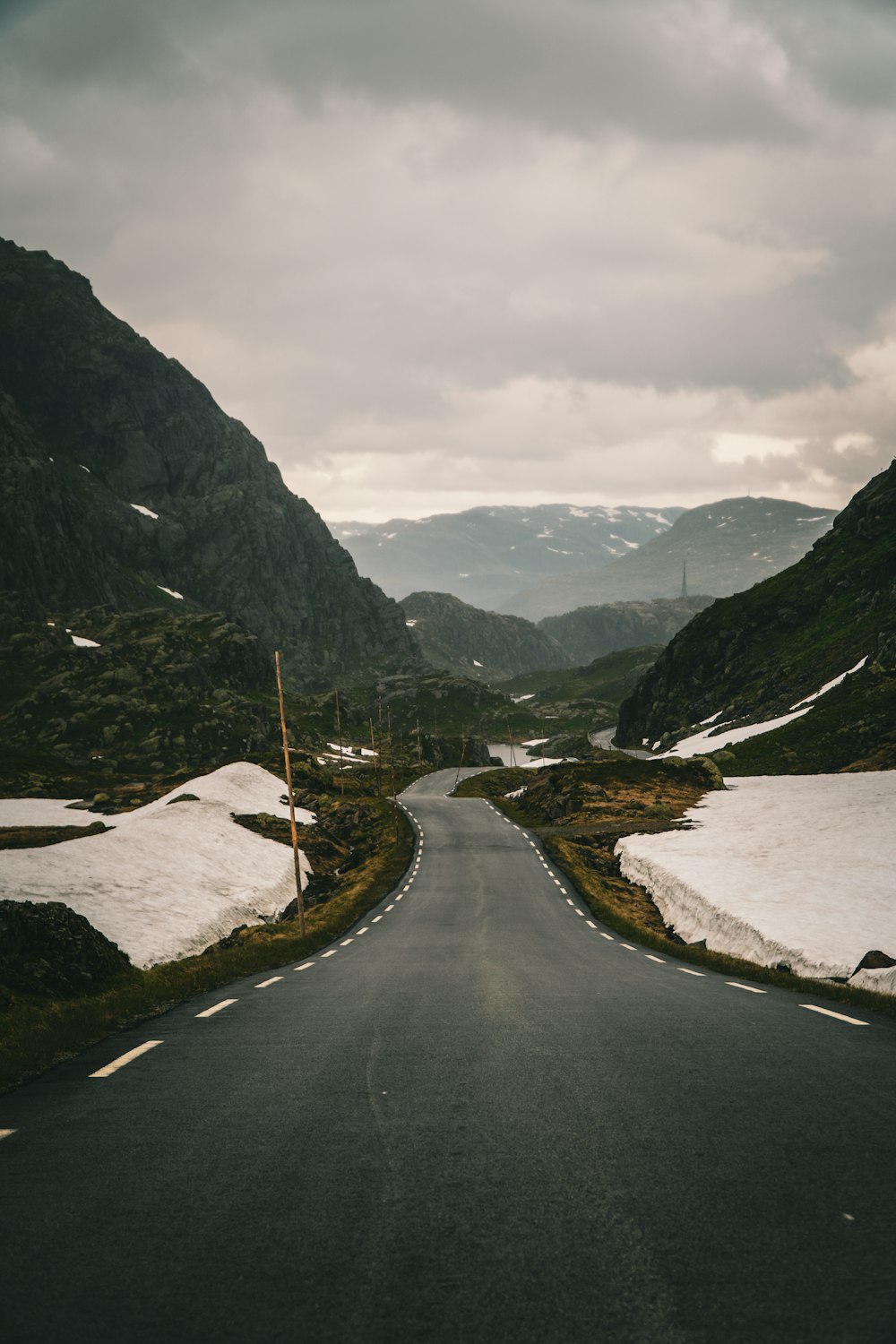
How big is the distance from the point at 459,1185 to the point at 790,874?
34.0m

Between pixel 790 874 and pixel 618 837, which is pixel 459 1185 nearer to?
pixel 790 874

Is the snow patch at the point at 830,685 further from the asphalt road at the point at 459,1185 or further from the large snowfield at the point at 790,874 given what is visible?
the asphalt road at the point at 459,1185

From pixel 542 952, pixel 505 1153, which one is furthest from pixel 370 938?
pixel 505 1153

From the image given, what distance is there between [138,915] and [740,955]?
2167 centimetres

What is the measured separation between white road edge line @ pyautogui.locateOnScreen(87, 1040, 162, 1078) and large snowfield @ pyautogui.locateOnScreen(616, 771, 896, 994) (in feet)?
53.1

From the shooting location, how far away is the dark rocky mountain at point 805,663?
90812 mm

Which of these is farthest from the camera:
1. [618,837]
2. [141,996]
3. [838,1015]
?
[618,837]

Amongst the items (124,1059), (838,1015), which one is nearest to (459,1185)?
(124,1059)

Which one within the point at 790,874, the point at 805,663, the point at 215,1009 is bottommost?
the point at 790,874

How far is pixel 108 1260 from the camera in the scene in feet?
17.6

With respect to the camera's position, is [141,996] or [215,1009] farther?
[141,996]

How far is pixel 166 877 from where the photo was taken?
36.6 metres

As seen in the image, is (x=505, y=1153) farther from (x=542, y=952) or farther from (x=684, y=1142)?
(x=542, y=952)

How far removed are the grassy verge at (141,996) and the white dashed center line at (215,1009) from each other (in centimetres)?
87
